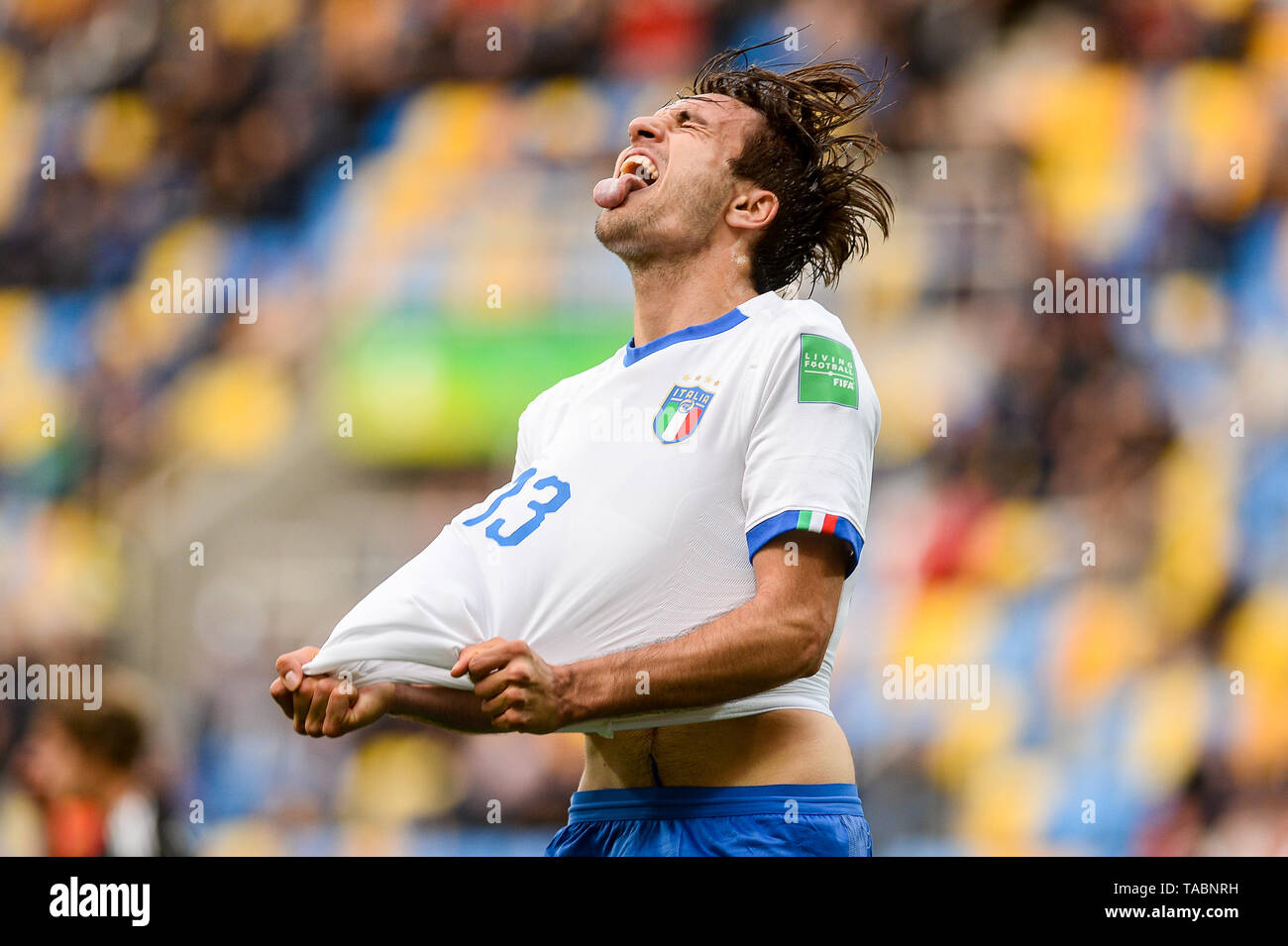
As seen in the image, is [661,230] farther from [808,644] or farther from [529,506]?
[808,644]

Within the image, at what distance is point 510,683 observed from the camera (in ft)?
6.97

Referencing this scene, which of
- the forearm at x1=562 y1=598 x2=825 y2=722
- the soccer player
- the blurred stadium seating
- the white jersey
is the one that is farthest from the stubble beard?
the blurred stadium seating

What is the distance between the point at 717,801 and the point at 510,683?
1.77 feet

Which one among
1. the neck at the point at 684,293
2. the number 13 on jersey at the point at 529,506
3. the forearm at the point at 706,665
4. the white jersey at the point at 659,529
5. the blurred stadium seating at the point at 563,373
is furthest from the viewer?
the blurred stadium seating at the point at 563,373

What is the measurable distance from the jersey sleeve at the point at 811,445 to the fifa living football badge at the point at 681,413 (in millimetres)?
113

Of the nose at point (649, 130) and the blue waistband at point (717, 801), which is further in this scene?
the nose at point (649, 130)

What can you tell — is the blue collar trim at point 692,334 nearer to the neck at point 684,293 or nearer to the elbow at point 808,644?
the neck at point 684,293

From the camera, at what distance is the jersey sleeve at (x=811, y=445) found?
232 cm

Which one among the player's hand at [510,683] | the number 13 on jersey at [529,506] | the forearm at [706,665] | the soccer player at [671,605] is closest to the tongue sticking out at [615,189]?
the soccer player at [671,605]

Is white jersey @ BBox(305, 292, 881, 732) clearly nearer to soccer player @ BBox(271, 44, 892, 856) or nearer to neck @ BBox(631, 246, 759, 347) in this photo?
soccer player @ BBox(271, 44, 892, 856)

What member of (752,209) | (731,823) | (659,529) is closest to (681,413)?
(659,529)

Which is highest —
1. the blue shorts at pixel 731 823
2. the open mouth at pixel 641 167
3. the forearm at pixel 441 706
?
the open mouth at pixel 641 167

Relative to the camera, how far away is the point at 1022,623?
537 centimetres
